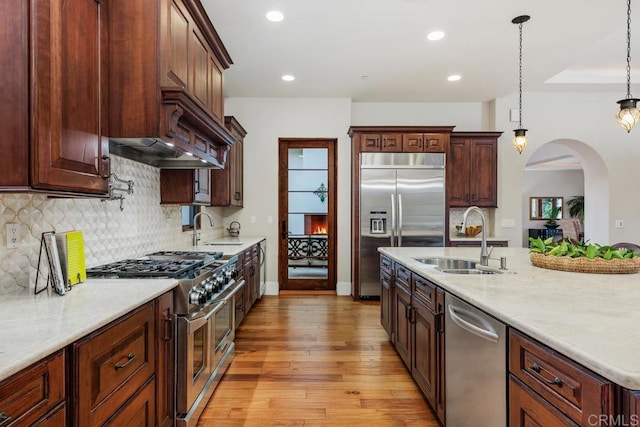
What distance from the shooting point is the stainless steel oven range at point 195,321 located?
1.91m

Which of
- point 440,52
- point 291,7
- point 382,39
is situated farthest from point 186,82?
point 440,52

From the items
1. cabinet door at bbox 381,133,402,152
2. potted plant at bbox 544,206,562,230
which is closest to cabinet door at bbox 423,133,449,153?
cabinet door at bbox 381,133,402,152

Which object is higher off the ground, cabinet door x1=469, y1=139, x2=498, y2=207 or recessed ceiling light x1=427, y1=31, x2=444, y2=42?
recessed ceiling light x1=427, y1=31, x2=444, y2=42

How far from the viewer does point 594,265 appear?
208 cm

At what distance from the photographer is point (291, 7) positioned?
9.90 ft

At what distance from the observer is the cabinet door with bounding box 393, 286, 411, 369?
260 centimetres

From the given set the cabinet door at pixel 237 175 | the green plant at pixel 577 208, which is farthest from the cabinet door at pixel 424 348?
the green plant at pixel 577 208

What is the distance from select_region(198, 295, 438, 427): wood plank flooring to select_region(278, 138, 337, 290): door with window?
1.52 metres

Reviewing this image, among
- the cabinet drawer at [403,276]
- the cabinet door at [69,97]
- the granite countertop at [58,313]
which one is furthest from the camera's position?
the cabinet drawer at [403,276]

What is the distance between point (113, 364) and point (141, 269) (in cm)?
83

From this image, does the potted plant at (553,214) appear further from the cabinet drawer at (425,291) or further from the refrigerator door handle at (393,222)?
the cabinet drawer at (425,291)

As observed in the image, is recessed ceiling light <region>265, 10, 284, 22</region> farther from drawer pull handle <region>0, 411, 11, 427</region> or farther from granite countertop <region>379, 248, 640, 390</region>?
drawer pull handle <region>0, 411, 11, 427</region>

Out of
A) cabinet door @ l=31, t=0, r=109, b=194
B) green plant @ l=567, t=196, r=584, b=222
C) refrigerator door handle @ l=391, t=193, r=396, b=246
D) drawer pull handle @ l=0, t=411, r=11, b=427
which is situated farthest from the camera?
green plant @ l=567, t=196, r=584, b=222

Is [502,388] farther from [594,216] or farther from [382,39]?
[594,216]
